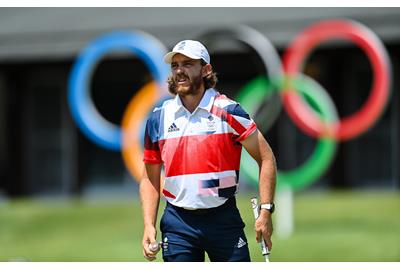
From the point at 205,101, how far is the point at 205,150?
11.7 inches

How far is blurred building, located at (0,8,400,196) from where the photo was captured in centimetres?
2309

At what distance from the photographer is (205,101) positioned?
5852mm

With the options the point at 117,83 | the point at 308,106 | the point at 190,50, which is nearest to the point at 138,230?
the point at 308,106

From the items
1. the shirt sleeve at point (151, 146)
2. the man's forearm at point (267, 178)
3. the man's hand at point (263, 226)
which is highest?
the shirt sleeve at point (151, 146)

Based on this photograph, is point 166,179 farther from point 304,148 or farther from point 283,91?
point 304,148

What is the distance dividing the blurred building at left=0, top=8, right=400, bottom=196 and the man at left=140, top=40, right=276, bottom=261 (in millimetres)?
16616

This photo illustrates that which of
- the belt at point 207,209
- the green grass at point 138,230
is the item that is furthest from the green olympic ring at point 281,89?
the belt at point 207,209

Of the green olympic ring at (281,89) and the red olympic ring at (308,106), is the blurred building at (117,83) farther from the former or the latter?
the green olympic ring at (281,89)

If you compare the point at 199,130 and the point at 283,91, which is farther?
the point at 283,91

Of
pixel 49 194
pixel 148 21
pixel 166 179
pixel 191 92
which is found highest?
pixel 148 21

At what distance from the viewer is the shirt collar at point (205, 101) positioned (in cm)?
584
